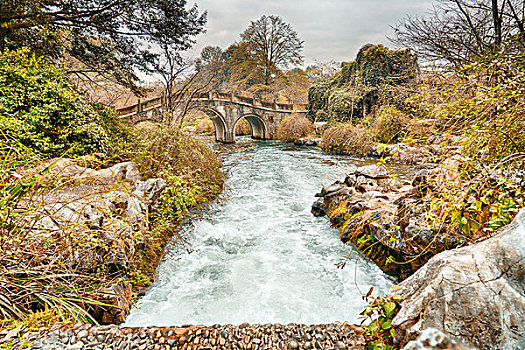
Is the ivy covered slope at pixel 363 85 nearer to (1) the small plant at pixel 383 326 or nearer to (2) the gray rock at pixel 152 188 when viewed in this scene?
(2) the gray rock at pixel 152 188

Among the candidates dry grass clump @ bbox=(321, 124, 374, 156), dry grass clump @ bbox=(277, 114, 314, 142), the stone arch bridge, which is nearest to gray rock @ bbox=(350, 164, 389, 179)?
dry grass clump @ bbox=(321, 124, 374, 156)

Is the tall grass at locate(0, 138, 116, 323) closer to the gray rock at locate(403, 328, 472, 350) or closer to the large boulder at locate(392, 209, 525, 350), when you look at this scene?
the gray rock at locate(403, 328, 472, 350)

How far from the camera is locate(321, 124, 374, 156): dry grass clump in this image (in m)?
12.3

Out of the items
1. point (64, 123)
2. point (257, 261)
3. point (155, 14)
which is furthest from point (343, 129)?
point (64, 123)

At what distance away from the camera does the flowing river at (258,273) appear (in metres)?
2.79

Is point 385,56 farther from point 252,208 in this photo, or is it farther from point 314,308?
point 314,308

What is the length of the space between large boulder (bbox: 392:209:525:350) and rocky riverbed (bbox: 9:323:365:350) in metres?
0.51

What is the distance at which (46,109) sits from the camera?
4.90 m

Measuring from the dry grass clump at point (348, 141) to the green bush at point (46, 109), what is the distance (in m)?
A: 11.1

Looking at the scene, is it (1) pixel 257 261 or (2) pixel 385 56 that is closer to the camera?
(1) pixel 257 261

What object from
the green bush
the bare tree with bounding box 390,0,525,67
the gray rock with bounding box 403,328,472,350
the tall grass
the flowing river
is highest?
the bare tree with bounding box 390,0,525,67

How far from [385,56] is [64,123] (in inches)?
708

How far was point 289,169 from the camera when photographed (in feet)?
34.0

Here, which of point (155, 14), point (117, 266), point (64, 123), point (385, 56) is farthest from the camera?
point (385, 56)
